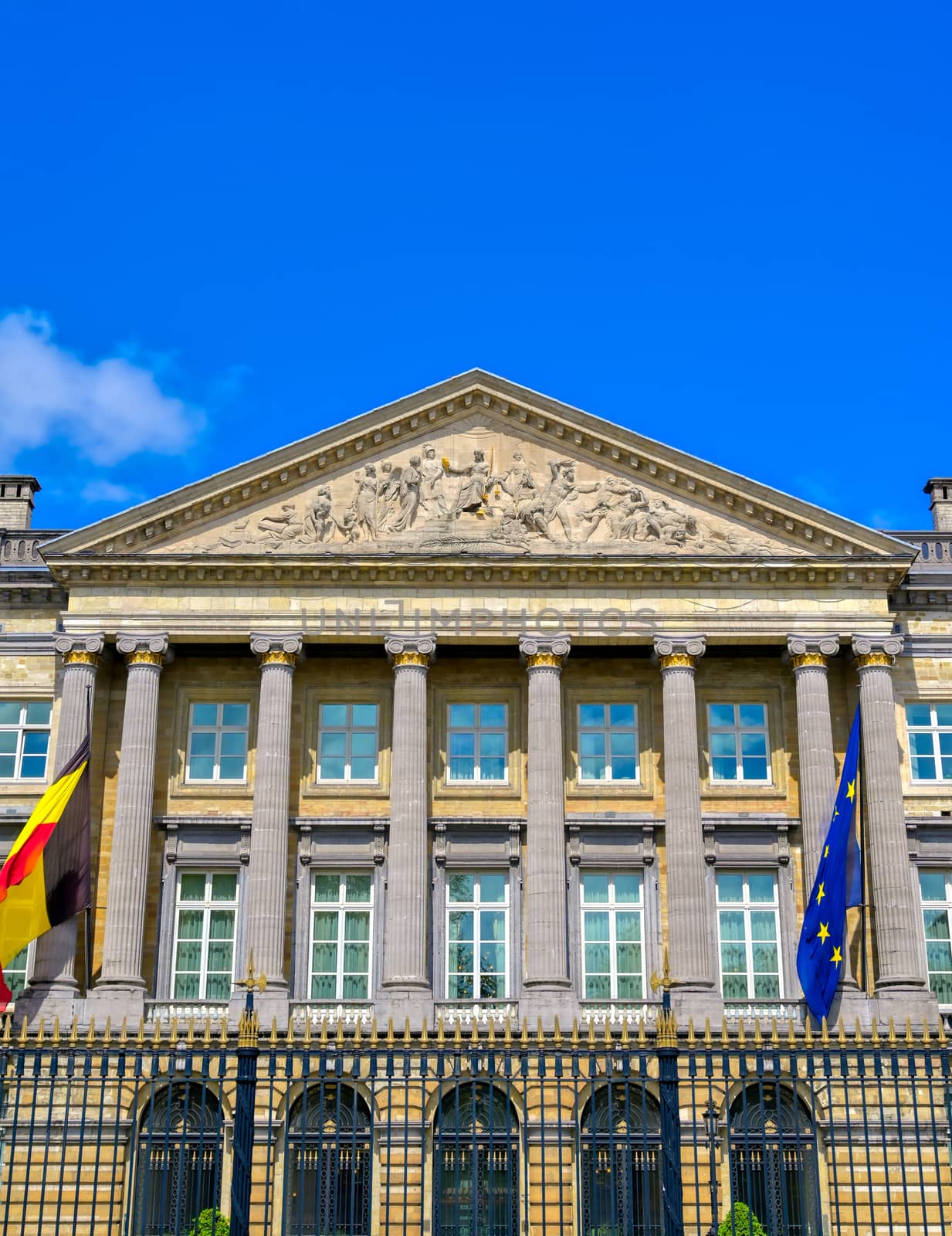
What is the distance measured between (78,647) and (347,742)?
7580mm

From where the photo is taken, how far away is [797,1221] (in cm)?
3550

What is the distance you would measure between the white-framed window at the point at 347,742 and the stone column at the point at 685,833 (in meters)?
7.91

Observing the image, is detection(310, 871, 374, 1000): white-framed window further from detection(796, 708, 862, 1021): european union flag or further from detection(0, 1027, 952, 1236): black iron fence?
detection(796, 708, 862, 1021): european union flag

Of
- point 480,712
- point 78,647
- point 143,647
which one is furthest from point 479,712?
point 78,647

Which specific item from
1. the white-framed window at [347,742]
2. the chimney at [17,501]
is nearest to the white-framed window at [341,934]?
the white-framed window at [347,742]

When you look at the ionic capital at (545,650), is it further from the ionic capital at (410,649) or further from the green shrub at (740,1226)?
the green shrub at (740,1226)

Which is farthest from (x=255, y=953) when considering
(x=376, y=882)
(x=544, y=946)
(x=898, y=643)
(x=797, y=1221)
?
(x=898, y=643)

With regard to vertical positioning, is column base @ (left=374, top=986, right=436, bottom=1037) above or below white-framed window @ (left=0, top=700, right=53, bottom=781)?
below

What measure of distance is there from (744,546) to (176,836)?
55.6 feet

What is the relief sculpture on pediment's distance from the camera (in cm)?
4262

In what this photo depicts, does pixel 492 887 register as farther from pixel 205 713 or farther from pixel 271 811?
pixel 205 713

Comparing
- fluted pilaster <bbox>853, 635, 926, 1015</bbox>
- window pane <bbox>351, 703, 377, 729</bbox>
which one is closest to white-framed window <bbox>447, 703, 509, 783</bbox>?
A: window pane <bbox>351, 703, 377, 729</bbox>

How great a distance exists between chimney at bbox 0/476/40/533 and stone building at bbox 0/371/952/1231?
7.79ft

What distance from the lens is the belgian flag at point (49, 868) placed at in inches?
1479
